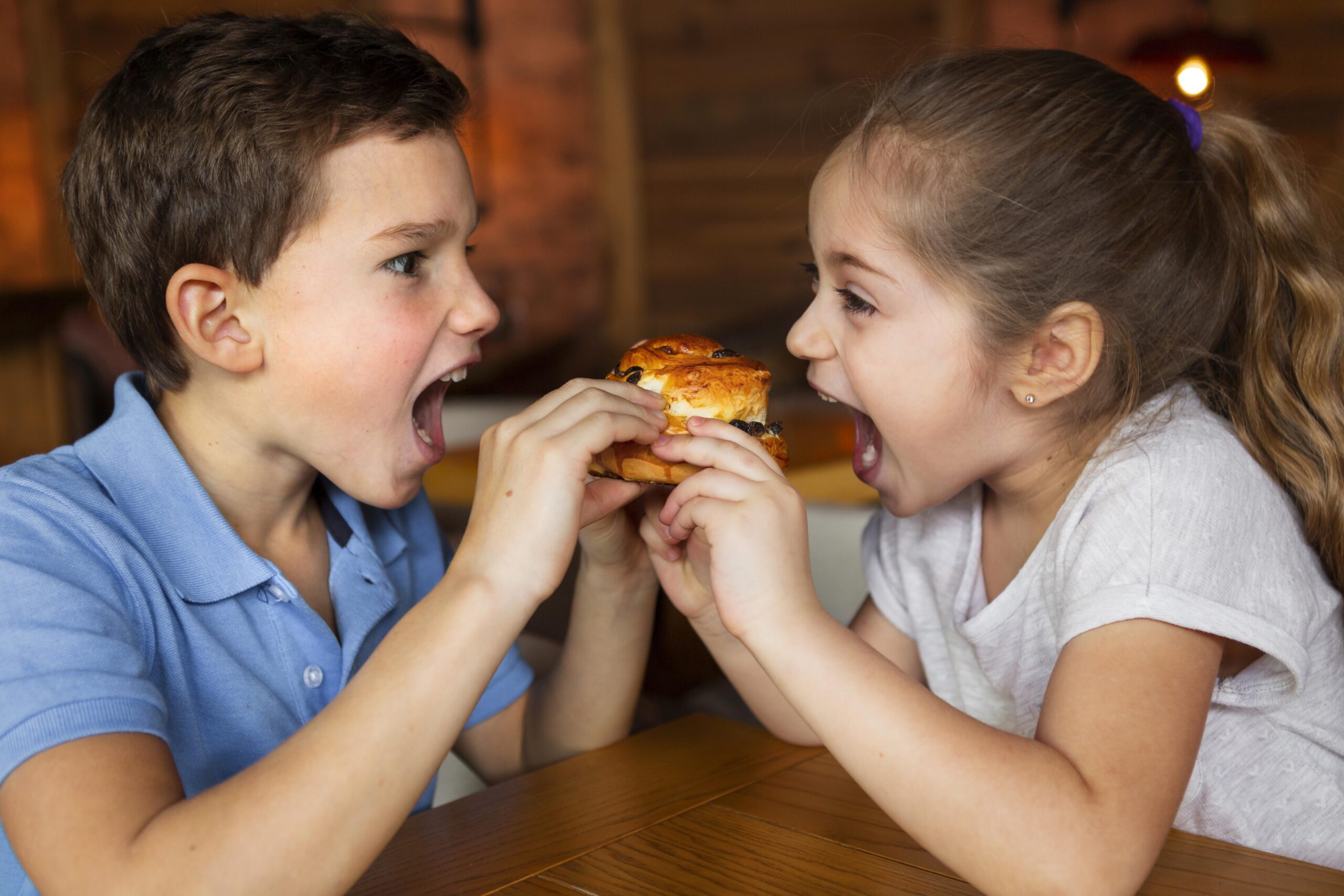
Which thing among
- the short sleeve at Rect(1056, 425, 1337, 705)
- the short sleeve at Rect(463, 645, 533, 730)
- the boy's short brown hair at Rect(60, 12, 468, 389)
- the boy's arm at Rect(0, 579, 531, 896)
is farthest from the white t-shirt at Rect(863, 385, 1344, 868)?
the boy's short brown hair at Rect(60, 12, 468, 389)

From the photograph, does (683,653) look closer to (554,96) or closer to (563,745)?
(563,745)

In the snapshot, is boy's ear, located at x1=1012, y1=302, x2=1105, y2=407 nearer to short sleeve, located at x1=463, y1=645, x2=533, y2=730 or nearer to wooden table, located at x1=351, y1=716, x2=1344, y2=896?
wooden table, located at x1=351, y1=716, x2=1344, y2=896

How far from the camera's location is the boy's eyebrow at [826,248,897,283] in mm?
1405

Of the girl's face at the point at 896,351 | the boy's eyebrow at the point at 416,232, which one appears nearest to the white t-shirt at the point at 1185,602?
the girl's face at the point at 896,351

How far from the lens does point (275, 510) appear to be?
155cm

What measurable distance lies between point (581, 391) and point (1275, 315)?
3.08 feet

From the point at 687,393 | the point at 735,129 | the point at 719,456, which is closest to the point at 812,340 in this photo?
the point at 687,393

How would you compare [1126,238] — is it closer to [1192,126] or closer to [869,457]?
[1192,126]

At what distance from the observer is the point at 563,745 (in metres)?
1.60

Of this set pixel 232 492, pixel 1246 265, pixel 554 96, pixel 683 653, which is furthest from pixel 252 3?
→ pixel 1246 265

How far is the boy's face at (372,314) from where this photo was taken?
1353 millimetres

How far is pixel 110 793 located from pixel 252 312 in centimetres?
62

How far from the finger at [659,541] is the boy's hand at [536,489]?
294 millimetres

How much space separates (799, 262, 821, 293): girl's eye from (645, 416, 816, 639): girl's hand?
0.34 m
